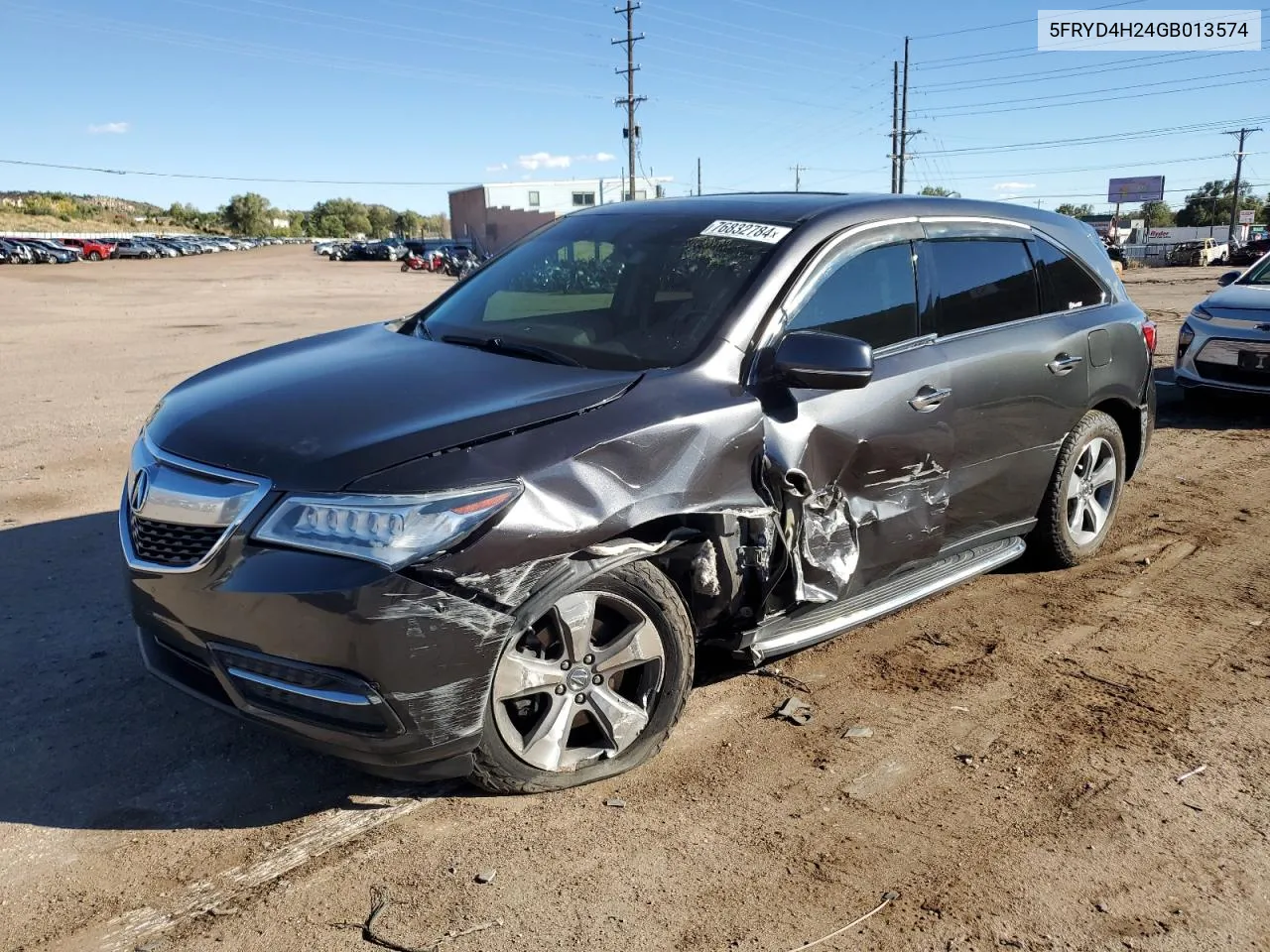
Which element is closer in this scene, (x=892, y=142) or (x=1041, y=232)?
(x=1041, y=232)

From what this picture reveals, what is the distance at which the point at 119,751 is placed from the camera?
3359 mm

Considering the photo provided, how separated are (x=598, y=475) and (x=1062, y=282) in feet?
10.4

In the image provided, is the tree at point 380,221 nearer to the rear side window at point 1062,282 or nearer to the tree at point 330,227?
the tree at point 330,227

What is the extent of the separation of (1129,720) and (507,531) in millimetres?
2446

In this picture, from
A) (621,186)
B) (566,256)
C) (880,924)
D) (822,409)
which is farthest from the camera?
(621,186)

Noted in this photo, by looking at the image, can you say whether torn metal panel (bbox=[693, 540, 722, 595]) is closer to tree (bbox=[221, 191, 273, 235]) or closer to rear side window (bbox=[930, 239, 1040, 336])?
rear side window (bbox=[930, 239, 1040, 336])

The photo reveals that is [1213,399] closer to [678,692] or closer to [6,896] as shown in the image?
[678,692]

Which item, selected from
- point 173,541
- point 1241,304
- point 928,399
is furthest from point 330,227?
point 173,541

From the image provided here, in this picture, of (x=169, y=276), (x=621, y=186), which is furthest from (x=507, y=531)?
(x=621, y=186)

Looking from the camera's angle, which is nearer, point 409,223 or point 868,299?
point 868,299

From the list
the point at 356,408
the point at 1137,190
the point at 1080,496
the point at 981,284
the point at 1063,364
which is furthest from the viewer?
the point at 1137,190

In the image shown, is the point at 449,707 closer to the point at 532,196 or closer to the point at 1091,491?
the point at 1091,491

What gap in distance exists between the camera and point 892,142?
60688mm

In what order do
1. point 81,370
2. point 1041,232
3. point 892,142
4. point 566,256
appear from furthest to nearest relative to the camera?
point 892,142, point 81,370, point 1041,232, point 566,256
